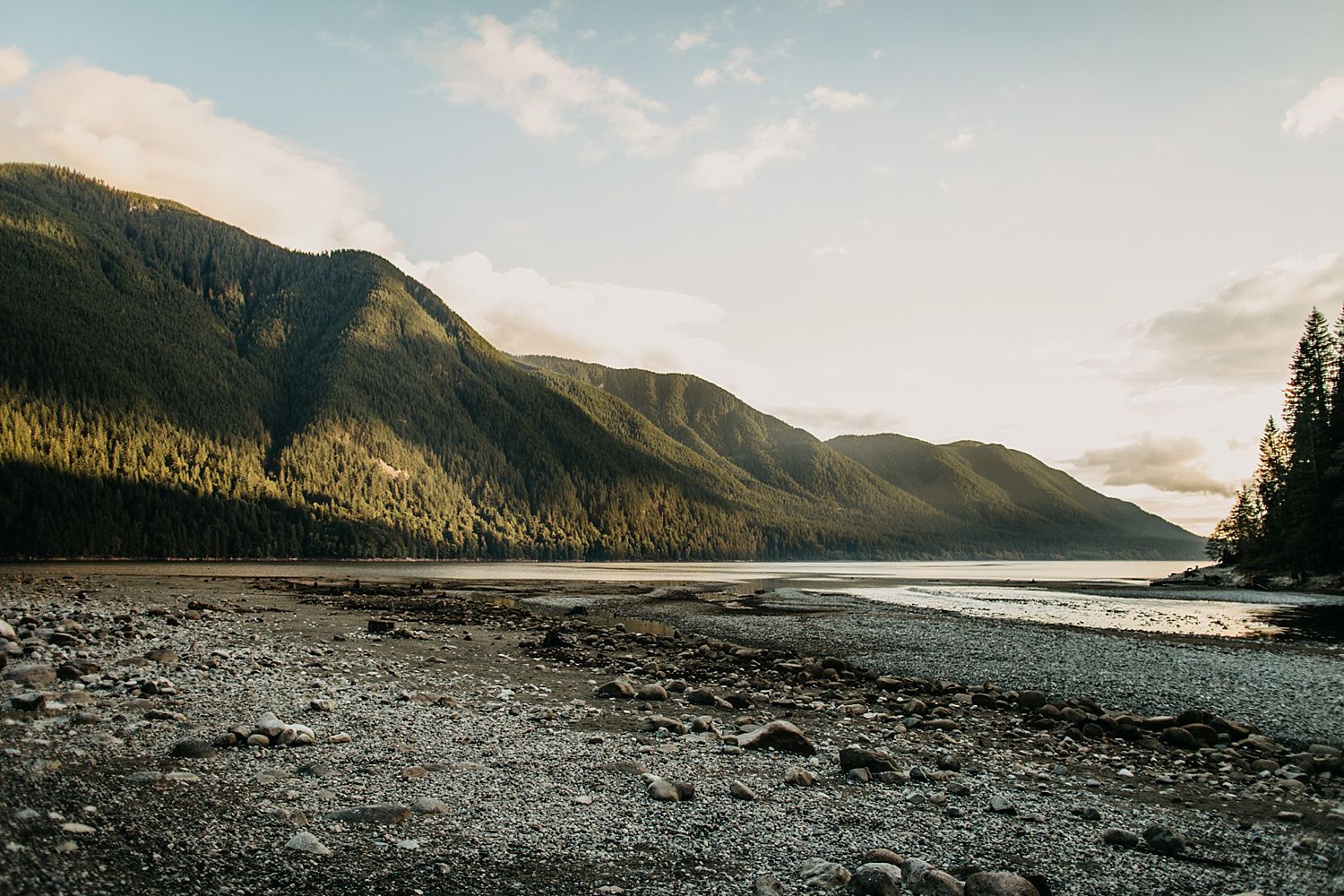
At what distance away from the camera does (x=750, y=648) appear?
24.8 m

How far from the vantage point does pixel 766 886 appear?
5902 mm

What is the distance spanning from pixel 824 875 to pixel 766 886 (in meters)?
0.57

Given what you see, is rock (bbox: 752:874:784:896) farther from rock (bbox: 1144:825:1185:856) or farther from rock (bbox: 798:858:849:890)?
rock (bbox: 1144:825:1185:856)

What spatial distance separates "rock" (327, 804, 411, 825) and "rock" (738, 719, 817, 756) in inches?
209

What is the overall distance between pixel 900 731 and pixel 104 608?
3452 centimetres

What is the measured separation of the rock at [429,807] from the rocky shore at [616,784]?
0.12 feet

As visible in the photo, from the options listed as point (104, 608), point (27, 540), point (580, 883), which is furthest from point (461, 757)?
point (27, 540)

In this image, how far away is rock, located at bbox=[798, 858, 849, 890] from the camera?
601 cm

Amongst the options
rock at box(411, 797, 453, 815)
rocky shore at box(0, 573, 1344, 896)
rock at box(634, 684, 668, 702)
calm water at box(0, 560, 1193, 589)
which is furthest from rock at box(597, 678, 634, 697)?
calm water at box(0, 560, 1193, 589)

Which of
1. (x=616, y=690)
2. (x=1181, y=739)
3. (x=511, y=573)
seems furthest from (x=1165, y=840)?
(x=511, y=573)

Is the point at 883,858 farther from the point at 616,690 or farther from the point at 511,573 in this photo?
the point at 511,573

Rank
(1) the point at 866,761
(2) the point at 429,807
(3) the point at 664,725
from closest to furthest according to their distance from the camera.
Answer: (2) the point at 429,807 → (1) the point at 866,761 → (3) the point at 664,725

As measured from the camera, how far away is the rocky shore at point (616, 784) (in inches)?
241

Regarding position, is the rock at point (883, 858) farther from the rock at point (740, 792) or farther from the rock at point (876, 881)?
the rock at point (740, 792)
